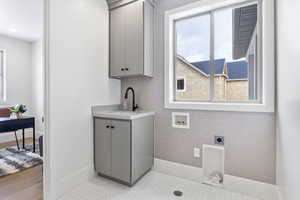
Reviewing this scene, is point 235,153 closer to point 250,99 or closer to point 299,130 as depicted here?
point 250,99

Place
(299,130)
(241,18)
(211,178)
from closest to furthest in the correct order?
(299,130) < (211,178) < (241,18)

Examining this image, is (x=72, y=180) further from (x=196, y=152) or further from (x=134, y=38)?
(x=134, y=38)

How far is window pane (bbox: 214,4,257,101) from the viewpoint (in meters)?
1.91

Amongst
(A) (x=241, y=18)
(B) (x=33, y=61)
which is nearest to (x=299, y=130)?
(A) (x=241, y=18)

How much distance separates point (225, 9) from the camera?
200 centimetres

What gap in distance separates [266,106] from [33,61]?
5.49 m

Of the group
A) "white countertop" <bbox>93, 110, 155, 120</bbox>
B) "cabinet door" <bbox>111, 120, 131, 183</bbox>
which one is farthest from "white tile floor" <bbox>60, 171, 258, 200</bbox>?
"white countertop" <bbox>93, 110, 155, 120</bbox>

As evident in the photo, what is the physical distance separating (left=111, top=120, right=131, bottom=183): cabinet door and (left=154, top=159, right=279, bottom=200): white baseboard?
2.03 feet

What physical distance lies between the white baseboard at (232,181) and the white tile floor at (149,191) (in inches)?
2.5

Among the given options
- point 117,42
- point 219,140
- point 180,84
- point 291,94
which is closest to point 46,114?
point 117,42

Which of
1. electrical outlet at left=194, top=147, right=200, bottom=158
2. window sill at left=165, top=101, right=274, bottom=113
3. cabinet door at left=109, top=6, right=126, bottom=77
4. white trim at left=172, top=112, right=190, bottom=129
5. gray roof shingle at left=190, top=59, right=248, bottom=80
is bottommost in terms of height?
electrical outlet at left=194, top=147, right=200, bottom=158

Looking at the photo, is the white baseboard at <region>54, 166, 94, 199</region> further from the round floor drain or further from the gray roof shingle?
the gray roof shingle

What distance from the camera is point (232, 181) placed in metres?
1.81

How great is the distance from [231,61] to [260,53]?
32cm
